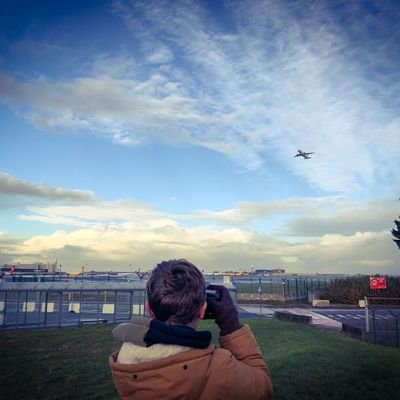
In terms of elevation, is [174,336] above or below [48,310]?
above

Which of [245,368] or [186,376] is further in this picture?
[245,368]

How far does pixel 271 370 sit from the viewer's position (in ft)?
27.2

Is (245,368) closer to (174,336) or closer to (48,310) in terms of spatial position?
(174,336)

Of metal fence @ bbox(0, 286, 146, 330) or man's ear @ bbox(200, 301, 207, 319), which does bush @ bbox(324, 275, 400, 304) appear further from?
man's ear @ bbox(200, 301, 207, 319)

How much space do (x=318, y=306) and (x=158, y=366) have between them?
124ft

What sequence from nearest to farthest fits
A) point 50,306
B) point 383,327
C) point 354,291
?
point 383,327 → point 50,306 → point 354,291

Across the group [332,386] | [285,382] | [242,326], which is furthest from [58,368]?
[242,326]

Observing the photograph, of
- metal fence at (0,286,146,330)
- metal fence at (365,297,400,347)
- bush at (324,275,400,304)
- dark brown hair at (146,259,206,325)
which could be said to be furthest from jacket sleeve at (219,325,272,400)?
bush at (324,275,400,304)

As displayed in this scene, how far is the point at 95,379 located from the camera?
9.66m

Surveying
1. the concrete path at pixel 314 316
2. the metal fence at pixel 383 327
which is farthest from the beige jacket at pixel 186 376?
the concrete path at pixel 314 316

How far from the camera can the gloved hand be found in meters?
2.18

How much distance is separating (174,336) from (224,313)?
392 millimetres

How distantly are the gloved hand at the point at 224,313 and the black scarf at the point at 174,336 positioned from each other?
0.24 meters

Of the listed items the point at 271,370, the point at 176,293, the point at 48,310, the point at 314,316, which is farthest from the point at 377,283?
the point at 176,293
